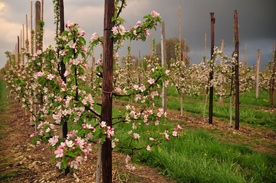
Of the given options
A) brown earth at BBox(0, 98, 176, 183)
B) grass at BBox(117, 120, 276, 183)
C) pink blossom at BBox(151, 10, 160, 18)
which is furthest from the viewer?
brown earth at BBox(0, 98, 176, 183)

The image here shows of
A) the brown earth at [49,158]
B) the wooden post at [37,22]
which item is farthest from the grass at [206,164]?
the wooden post at [37,22]

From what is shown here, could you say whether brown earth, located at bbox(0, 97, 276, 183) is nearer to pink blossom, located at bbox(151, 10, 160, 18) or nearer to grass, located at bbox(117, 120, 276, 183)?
grass, located at bbox(117, 120, 276, 183)

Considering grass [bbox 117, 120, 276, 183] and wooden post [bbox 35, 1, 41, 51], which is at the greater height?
wooden post [bbox 35, 1, 41, 51]

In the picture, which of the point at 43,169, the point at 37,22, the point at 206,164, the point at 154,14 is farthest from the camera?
the point at 37,22

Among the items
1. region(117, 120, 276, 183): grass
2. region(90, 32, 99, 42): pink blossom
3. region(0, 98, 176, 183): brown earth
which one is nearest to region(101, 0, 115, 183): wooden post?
region(90, 32, 99, 42): pink blossom

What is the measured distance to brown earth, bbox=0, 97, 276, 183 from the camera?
14.7 feet

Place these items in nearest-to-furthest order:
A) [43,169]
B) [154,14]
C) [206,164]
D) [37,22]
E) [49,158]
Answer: [154,14] → [206,164] → [43,169] → [49,158] → [37,22]

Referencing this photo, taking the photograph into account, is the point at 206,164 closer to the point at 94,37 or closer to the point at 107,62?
the point at 107,62

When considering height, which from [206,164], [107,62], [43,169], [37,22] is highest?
[37,22]

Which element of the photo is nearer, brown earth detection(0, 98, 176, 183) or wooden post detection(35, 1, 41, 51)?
brown earth detection(0, 98, 176, 183)

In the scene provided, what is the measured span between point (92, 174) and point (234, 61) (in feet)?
24.0

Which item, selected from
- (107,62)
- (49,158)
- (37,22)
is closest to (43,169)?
(49,158)

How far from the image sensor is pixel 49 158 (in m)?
5.64

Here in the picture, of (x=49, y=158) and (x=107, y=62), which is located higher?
(x=107, y=62)
